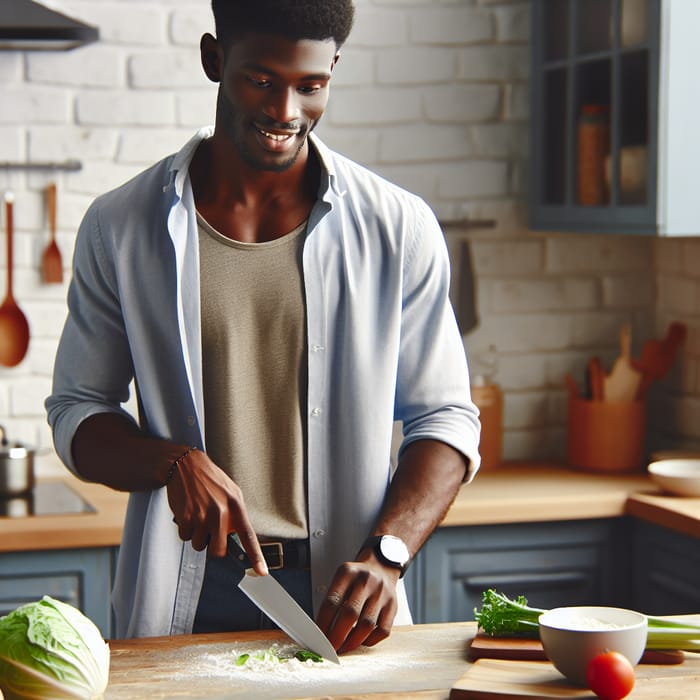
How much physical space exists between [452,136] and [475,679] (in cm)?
205

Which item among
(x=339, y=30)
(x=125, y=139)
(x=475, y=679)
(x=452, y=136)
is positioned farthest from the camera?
(x=452, y=136)

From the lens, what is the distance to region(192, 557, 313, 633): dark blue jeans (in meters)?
1.85

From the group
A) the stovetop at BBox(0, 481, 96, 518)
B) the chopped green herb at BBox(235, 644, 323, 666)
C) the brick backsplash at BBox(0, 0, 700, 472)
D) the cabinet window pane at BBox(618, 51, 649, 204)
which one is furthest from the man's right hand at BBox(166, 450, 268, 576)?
the cabinet window pane at BBox(618, 51, 649, 204)

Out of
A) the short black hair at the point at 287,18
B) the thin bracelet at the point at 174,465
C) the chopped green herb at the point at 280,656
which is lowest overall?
the chopped green herb at the point at 280,656

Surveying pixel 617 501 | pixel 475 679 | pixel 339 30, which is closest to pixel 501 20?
pixel 617 501

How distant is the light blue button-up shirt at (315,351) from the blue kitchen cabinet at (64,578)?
67cm

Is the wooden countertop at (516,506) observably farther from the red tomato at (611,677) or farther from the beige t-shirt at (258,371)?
the red tomato at (611,677)

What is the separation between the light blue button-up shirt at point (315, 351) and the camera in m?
1.86

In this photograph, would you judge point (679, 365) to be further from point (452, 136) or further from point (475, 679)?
point (475, 679)

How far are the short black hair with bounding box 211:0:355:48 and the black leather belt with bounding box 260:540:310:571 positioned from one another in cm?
72

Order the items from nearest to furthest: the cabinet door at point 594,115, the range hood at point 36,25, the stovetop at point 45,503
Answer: the range hood at point 36,25
the stovetop at point 45,503
the cabinet door at point 594,115

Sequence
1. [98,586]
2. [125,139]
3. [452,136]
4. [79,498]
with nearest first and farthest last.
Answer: [98,586], [79,498], [125,139], [452,136]

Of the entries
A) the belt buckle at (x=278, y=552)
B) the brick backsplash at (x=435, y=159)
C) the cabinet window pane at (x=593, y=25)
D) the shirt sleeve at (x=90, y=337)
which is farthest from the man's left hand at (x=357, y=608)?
the cabinet window pane at (x=593, y=25)

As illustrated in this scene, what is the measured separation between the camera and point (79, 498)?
2.81m
